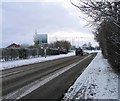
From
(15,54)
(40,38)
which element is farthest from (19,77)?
(40,38)

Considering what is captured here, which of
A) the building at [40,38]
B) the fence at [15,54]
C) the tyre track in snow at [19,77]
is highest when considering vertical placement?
the building at [40,38]

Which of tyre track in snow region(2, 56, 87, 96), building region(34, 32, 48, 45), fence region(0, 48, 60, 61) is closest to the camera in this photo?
tyre track in snow region(2, 56, 87, 96)

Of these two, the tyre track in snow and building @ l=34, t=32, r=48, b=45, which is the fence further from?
building @ l=34, t=32, r=48, b=45

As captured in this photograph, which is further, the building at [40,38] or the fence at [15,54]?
the building at [40,38]

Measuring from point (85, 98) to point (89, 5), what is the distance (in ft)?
10.8

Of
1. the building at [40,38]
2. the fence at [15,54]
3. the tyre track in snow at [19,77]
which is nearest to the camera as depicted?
the tyre track in snow at [19,77]

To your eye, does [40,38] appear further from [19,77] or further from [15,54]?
[19,77]

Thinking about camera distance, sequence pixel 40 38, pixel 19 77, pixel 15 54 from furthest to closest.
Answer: pixel 40 38
pixel 15 54
pixel 19 77

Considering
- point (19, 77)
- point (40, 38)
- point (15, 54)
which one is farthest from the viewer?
point (40, 38)

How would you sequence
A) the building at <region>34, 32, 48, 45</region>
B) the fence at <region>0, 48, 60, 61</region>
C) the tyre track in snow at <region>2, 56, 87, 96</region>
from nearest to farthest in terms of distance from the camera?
A: the tyre track in snow at <region>2, 56, 87, 96</region> → the fence at <region>0, 48, 60, 61</region> → the building at <region>34, 32, 48, 45</region>

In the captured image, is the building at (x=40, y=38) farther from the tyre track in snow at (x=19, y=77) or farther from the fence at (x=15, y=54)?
the tyre track in snow at (x=19, y=77)

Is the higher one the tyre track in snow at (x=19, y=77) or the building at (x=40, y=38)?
the building at (x=40, y=38)

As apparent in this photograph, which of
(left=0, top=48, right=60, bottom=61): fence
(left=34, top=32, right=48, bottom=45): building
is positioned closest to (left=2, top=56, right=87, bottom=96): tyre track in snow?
(left=0, top=48, right=60, bottom=61): fence

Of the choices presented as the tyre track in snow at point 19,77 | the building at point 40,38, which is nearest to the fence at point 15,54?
the tyre track in snow at point 19,77
